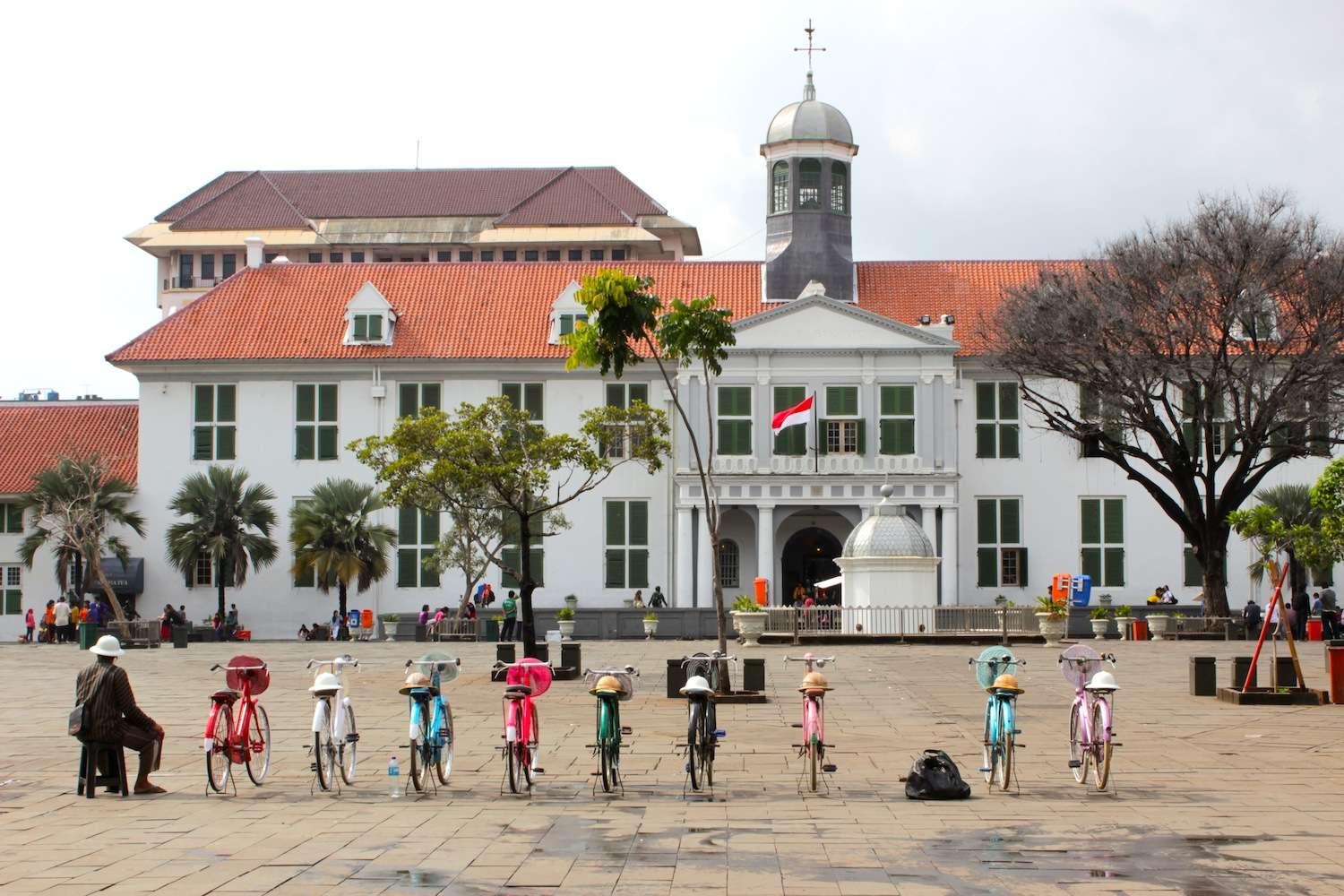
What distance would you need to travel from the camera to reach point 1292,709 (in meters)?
22.2

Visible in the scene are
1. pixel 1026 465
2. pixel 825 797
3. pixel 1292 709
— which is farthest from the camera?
pixel 1026 465

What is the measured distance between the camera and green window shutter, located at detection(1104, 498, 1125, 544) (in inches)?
2117

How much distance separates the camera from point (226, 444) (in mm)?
54531

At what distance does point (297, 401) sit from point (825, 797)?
42.5 m

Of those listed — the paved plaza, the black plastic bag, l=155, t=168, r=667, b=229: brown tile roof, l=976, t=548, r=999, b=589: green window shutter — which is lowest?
the paved plaza

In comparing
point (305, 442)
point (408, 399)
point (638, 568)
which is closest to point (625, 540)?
point (638, 568)

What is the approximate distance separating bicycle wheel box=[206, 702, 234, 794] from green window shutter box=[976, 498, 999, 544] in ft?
135

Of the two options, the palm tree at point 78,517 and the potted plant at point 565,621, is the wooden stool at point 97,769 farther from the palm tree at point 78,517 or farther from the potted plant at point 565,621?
the palm tree at point 78,517

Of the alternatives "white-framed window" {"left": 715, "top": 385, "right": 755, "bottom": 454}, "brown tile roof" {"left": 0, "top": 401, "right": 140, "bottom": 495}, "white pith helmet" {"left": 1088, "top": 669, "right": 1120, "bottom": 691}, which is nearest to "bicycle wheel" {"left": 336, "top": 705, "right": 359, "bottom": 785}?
"white pith helmet" {"left": 1088, "top": 669, "right": 1120, "bottom": 691}

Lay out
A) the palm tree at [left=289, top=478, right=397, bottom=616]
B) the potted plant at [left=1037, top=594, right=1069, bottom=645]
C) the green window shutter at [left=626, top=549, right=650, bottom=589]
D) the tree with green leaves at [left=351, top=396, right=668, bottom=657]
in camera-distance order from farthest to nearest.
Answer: the green window shutter at [left=626, top=549, right=650, bottom=589] → the palm tree at [left=289, top=478, right=397, bottom=616] → the potted plant at [left=1037, top=594, right=1069, bottom=645] → the tree with green leaves at [left=351, top=396, right=668, bottom=657]

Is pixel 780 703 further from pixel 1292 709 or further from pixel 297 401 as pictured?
pixel 297 401

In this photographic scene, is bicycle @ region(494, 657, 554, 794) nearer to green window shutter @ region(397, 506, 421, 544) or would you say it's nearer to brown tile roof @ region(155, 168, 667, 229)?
green window shutter @ region(397, 506, 421, 544)

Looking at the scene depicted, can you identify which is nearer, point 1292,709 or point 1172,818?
point 1172,818

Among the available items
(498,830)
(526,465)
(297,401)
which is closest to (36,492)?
(297,401)
